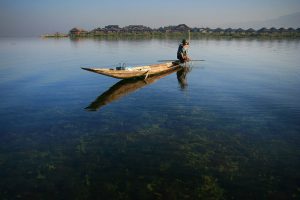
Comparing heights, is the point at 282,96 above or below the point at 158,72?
below

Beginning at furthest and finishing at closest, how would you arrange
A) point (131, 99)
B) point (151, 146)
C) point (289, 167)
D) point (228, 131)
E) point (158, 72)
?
point (158, 72)
point (131, 99)
point (228, 131)
point (151, 146)
point (289, 167)

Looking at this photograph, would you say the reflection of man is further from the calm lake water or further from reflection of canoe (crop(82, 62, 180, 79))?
the calm lake water

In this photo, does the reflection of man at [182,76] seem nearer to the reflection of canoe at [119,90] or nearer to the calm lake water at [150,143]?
the calm lake water at [150,143]

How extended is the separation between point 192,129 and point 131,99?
625 cm

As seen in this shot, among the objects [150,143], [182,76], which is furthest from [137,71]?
[150,143]

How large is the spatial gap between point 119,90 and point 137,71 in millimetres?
2204

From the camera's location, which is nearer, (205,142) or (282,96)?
(205,142)

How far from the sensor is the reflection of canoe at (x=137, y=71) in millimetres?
16805

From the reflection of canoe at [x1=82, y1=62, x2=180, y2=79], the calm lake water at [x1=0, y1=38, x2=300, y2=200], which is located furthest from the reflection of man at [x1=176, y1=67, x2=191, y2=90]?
the calm lake water at [x1=0, y1=38, x2=300, y2=200]

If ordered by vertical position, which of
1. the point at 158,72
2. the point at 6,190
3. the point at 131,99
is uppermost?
the point at 158,72

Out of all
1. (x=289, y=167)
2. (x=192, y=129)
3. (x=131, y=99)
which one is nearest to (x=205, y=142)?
(x=192, y=129)

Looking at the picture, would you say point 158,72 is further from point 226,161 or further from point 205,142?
point 226,161

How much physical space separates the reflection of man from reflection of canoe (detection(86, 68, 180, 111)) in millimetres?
2285

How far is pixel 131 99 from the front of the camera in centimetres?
1734
